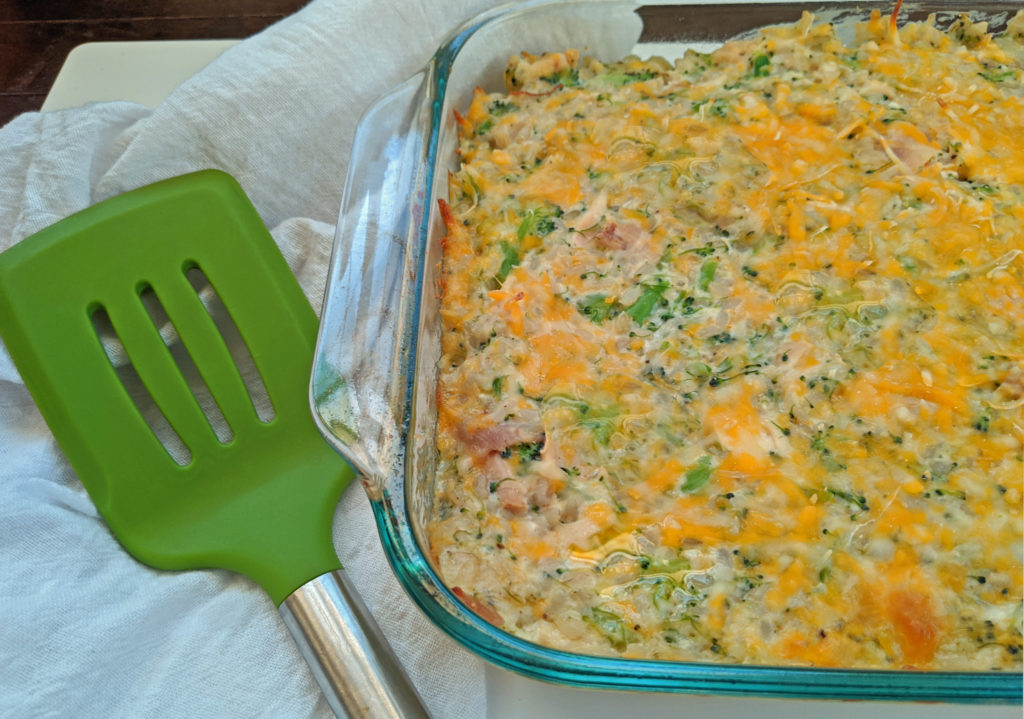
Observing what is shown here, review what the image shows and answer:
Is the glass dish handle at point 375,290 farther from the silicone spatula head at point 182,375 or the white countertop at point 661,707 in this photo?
the white countertop at point 661,707

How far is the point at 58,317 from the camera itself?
1.48 meters

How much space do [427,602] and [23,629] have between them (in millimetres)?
582

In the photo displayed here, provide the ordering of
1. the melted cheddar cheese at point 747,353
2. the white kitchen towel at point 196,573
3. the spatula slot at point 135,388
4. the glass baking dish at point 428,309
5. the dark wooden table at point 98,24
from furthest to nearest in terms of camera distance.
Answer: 1. the dark wooden table at point 98,24
2. the spatula slot at point 135,388
3. the white kitchen towel at point 196,573
4. the melted cheddar cheese at point 747,353
5. the glass baking dish at point 428,309

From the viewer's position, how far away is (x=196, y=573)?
1.38 meters

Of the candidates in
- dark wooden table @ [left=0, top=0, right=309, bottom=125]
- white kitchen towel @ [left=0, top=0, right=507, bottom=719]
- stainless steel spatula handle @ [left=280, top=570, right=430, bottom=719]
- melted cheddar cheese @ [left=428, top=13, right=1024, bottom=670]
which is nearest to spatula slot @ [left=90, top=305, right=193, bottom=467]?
white kitchen towel @ [left=0, top=0, right=507, bottom=719]

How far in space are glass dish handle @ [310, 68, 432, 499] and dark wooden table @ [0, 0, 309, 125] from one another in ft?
3.80

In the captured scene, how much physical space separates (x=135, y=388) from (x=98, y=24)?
1467 mm

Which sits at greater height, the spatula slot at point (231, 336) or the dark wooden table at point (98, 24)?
the dark wooden table at point (98, 24)

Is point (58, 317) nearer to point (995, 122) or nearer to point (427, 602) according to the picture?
point (427, 602)

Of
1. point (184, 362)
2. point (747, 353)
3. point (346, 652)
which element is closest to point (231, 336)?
point (184, 362)

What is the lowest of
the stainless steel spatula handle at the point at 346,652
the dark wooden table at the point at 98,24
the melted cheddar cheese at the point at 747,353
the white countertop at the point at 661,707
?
the white countertop at the point at 661,707

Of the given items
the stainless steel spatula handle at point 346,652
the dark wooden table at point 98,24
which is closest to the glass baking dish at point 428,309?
the stainless steel spatula handle at point 346,652

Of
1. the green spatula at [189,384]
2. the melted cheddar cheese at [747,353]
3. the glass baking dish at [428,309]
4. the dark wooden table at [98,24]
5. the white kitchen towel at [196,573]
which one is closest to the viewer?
the glass baking dish at [428,309]

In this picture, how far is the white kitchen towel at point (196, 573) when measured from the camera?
125cm
